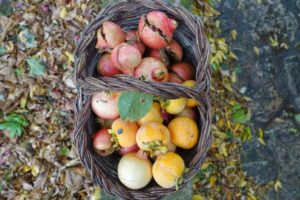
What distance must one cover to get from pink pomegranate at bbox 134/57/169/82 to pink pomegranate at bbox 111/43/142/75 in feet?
0.09

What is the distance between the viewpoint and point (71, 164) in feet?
7.19

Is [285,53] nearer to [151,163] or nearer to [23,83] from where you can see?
[151,163]

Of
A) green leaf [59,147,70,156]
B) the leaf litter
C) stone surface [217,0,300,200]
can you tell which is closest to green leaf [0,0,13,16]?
the leaf litter

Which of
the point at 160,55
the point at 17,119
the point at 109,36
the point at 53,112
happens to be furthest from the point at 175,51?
the point at 17,119

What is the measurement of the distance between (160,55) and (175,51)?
0.23ft

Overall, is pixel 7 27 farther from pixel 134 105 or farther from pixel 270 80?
pixel 270 80

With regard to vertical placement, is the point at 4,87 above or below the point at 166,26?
below

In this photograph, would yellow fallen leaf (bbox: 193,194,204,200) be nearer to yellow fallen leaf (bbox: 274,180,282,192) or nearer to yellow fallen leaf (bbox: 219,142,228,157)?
yellow fallen leaf (bbox: 219,142,228,157)

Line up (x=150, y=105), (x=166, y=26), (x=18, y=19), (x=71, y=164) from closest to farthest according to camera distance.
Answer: (x=150, y=105) < (x=166, y=26) < (x=71, y=164) < (x=18, y=19)

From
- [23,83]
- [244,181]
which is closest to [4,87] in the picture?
[23,83]

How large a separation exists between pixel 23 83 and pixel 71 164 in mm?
519

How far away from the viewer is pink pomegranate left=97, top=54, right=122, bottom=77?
1729 millimetres

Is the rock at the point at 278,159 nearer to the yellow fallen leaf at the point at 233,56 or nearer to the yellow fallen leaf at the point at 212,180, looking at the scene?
the yellow fallen leaf at the point at 212,180

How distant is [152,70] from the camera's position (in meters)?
1.65
